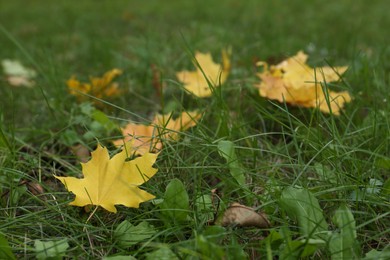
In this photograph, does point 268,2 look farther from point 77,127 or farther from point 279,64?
point 77,127

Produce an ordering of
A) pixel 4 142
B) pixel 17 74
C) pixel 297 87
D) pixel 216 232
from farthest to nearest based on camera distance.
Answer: pixel 17 74 → pixel 297 87 → pixel 4 142 → pixel 216 232

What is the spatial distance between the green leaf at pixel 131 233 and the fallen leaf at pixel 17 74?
51.0 inches

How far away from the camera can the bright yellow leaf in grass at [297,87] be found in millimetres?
1498

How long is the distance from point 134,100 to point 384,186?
1065 mm

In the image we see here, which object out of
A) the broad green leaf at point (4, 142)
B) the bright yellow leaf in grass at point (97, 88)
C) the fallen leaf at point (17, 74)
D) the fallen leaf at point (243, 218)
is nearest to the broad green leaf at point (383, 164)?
the fallen leaf at point (243, 218)

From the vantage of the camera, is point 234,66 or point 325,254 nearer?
point 325,254

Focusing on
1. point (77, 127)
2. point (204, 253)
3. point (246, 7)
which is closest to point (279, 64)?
point (77, 127)

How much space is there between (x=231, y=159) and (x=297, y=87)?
460 mm

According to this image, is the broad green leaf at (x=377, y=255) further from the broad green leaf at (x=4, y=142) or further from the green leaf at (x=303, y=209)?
the broad green leaf at (x=4, y=142)

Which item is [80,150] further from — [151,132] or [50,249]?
[50,249]

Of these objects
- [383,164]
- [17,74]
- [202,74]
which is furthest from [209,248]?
[17,74]

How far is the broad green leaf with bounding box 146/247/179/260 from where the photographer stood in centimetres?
96

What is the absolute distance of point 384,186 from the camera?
113cm

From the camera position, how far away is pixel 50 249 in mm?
991
